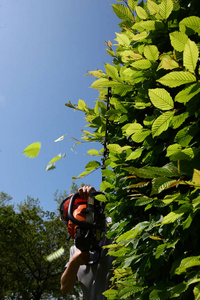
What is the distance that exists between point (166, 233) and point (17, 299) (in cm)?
2141

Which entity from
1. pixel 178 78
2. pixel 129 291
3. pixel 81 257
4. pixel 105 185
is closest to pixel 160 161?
pixel 105 185

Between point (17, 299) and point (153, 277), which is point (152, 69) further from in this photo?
point (17, 299)

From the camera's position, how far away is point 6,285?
1622 cm

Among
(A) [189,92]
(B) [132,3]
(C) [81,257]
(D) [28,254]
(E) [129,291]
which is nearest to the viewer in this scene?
(A) [189,92]

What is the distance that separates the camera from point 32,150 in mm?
1363

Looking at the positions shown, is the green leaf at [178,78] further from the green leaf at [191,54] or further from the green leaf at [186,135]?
the green leaf at [186,135]

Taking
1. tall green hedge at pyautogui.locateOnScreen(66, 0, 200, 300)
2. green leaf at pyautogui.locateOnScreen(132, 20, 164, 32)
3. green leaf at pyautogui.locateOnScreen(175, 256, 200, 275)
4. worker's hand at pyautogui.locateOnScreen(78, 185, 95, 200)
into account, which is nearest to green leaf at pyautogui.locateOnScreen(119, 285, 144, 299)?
tall green hedge at pyautogui.locateOnScreen(66, 0, 200, 300)

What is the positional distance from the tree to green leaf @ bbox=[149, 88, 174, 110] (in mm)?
16202

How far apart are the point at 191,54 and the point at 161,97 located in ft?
A: 0.69

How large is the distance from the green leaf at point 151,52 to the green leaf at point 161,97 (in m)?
0.33

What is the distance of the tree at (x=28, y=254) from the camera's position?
51.8 ft

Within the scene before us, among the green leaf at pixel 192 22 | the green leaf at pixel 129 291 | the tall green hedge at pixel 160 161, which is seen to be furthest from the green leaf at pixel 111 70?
the green leaf at pixel 129 291

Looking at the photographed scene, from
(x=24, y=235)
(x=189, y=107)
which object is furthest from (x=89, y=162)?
(x=24, y=235)

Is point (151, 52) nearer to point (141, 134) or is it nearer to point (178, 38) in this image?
point (178, 38)
